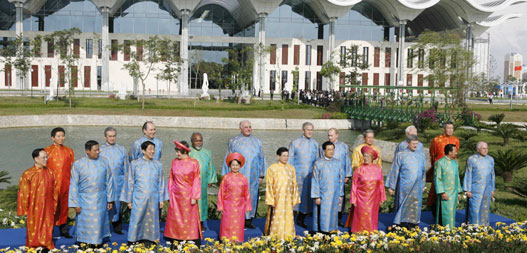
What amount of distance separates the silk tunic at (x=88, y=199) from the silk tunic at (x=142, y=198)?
0.31 meters

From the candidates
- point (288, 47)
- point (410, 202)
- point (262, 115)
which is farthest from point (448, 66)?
point (288, 47)

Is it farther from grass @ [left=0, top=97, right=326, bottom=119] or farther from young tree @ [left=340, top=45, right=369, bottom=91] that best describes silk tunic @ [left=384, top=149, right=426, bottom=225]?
young tree @ [left=340, top=45, right=369, bottom=91]

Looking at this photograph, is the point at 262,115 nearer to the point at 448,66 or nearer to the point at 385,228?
the point at 448,66

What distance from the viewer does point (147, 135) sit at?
6.77m

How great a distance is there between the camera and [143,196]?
552 cm

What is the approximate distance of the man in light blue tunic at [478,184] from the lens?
6516mm

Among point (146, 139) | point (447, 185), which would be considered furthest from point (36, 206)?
point (447, 185)

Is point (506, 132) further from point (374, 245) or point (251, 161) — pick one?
point (374, 245)

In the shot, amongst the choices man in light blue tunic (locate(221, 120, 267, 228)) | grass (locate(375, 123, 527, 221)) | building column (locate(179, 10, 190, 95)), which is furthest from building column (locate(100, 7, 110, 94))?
man in light blue tunic (locate(221, 120, 267, 228))

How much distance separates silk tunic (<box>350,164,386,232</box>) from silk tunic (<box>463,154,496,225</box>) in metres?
1.35

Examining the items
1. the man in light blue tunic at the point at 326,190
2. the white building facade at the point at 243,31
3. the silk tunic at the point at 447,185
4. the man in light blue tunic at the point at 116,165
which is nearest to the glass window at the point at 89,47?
the white building facade at the point at 243,31

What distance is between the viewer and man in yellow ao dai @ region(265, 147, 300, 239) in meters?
5.81

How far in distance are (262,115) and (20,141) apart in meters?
12.0

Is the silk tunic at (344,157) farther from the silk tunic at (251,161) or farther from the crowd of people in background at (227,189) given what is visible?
the silk tunic at (251,161)
